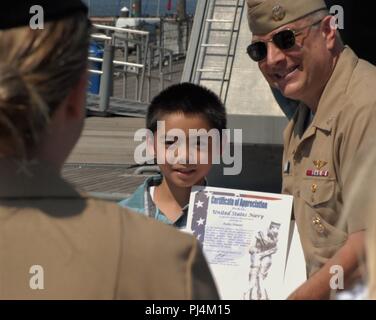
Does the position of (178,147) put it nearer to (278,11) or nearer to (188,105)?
(188,105)

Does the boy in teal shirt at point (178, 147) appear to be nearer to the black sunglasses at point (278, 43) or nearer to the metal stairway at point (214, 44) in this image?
the black sunglasses at point (278, 43)

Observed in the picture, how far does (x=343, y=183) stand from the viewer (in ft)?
11.0

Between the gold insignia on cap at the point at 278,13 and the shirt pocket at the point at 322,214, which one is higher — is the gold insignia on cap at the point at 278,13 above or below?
above

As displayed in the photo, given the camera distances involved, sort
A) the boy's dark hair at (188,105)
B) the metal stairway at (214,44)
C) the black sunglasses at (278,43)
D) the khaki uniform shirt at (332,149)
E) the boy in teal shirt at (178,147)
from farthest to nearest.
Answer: the metal stairway at (214,44) < the boy's dark hair at (188,105) < the boy in teal shirt at (178,147) < the black sunglasses at (278,43) < the khaki uniform shirt at (332,149)

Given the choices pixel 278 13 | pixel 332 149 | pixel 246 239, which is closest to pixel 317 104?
pixel 332 149

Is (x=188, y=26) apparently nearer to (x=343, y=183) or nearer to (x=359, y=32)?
(x=359, y=32)

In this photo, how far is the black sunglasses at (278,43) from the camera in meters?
3.54

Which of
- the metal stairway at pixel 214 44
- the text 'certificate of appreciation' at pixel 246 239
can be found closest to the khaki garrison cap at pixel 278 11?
the text 'certificate of appreciation' at pixel 246 239

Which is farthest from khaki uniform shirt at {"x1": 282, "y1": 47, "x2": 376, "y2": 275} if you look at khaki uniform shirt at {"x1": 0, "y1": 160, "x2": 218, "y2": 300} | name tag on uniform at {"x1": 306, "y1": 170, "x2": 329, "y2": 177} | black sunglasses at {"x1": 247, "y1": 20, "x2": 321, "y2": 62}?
khaki uniform shirt at {"x1": 0, "y1": 160, "x2": 218, "y2": 300}

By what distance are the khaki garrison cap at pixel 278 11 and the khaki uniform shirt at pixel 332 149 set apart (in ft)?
0.70

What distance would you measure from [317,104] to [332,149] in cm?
22

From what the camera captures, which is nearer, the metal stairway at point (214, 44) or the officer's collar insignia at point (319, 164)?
the officer's collar insignia at point (319, 164)

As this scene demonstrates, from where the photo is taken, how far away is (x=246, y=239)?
3.66m

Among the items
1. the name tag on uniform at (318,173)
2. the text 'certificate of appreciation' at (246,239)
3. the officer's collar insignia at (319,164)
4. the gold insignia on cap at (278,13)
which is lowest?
the text 'certificate of appreciation' at (246,239)
